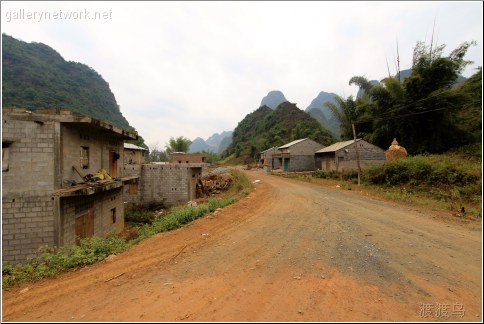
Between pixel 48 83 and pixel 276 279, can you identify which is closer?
pixel 276 279

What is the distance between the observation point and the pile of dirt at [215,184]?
84.7 feet

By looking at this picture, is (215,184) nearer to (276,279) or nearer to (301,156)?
(301,156)

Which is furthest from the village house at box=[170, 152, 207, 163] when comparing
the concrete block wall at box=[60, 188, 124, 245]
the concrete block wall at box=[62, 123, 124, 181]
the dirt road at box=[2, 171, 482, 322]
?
the dirt road at box=[2, 171, 482, 322]

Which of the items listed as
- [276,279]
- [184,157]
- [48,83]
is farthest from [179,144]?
[276,279]

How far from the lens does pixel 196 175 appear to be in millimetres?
24312

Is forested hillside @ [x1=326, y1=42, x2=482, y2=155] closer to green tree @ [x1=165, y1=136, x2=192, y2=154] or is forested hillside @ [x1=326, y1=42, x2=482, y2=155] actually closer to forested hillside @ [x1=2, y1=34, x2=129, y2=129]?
green tree @ [x1=165, y1=136, x2=192, y2=154]

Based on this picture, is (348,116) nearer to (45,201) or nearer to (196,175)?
(196,175)

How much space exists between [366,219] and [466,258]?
3.66 m

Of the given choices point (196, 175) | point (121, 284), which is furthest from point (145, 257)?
point (196, 175)

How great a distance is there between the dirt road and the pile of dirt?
17574mm

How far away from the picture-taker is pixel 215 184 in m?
28.1

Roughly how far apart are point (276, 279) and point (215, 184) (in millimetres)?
23608

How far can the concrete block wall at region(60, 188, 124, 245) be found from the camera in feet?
30.6

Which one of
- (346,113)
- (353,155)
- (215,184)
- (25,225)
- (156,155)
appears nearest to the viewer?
(25,225)
